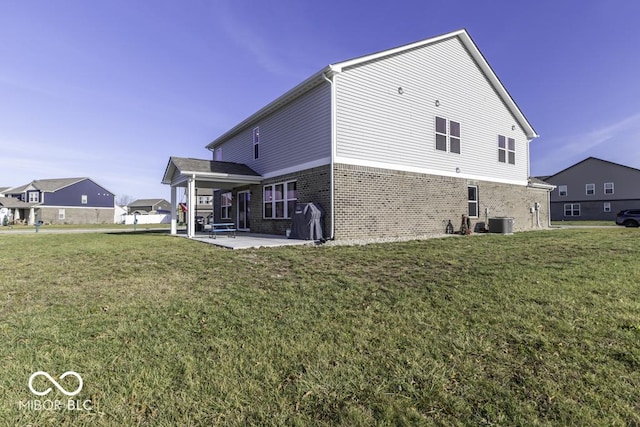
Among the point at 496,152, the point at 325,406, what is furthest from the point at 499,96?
the point at 325,406

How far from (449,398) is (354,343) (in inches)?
43.8

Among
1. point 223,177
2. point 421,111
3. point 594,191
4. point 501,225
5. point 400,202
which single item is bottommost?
point 501,225

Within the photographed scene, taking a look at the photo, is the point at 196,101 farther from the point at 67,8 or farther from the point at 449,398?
the point at 449,398

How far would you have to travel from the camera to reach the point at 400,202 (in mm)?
12844

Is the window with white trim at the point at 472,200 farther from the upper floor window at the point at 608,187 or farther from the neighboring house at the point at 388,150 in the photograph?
the upper floor window at the point at 608,187

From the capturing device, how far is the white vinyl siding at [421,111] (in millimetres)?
11734

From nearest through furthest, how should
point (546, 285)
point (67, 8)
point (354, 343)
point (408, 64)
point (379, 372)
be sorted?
point (379, 372) → point (354, 343) → point (546, 285) → point (67, 8) → point (408, 64)

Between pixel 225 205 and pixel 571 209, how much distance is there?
42.6 m

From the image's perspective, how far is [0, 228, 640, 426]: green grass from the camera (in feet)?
7.56

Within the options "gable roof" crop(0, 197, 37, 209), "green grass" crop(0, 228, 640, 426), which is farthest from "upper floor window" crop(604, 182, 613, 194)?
"gable roof" crop(0, 197, 37, 209)

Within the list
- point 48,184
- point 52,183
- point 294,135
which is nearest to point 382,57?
point 294,135

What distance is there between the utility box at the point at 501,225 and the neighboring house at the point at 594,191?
3192 centimetres

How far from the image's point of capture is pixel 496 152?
17.0 metres

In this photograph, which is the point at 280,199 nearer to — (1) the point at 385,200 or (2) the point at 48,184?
(1) the point at 385,200
